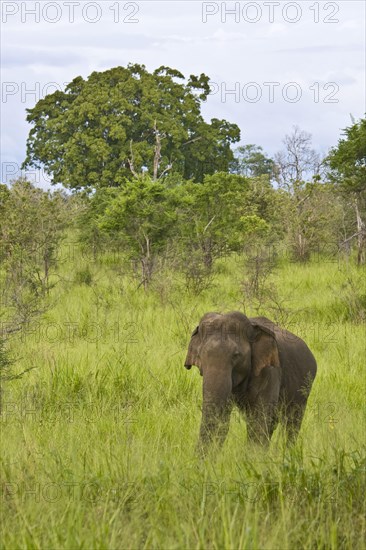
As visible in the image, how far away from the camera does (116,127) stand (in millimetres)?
29891

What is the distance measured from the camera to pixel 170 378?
301 inches

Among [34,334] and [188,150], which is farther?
[188,150]

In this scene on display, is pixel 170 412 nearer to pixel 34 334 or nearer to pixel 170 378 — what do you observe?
pixel 170 378

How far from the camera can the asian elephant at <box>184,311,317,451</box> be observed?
15.6ft

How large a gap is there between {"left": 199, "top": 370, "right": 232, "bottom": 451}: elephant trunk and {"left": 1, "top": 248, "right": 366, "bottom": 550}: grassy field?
0.17 meters

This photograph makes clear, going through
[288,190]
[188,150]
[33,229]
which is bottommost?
[33,229]

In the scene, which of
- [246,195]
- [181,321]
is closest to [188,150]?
[246,195]

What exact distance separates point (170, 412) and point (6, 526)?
3.13 meters

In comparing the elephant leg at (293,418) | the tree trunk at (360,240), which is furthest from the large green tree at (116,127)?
the elephant leg at (293,418)

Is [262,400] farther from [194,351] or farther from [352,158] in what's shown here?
→ [352,158]

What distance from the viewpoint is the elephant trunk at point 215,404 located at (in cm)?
472

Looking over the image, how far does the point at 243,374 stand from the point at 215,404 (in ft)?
1.55

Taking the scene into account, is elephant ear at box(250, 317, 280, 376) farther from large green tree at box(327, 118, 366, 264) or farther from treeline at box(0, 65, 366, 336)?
large green tree at box(327, 118, 366, 264)

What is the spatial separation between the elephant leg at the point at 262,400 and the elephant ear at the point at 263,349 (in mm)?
53
